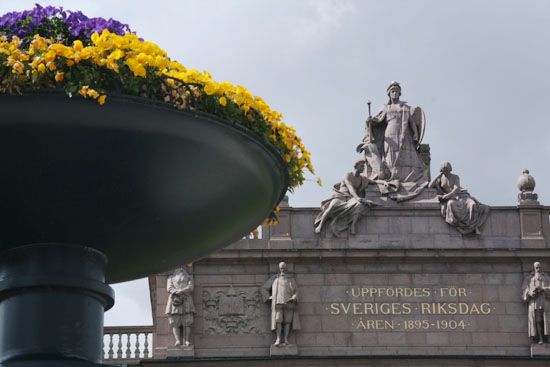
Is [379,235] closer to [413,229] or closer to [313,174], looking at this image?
[413,229]

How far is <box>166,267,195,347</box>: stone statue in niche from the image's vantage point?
3662 centimetres

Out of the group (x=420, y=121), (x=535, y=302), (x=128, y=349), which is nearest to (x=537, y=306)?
(x=535, y=302)

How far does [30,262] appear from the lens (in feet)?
23.9

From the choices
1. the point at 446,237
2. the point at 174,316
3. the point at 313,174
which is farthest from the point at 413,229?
the point at 313,174

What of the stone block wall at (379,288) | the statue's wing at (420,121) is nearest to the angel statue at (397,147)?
the statue's wing at (420,121)

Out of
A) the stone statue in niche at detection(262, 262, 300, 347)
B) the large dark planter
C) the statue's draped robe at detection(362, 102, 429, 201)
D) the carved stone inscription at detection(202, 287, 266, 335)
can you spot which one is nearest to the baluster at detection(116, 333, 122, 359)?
the carved stone inscription at detection(202, 287, 266, 335)

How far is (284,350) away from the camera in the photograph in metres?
36.6

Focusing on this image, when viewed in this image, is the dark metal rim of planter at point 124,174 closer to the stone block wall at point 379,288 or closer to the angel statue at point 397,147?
the stone block wall at point 379,288

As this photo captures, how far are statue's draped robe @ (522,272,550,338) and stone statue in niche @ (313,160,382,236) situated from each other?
161 inches

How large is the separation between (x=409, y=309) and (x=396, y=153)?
12.9 feet

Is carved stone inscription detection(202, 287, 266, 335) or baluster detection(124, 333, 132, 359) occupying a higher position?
carved stone inscription detection(202, 287, 266, 335)

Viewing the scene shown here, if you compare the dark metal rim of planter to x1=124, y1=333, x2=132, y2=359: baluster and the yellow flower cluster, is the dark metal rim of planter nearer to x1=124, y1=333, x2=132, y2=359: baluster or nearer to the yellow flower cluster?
the yellow flower cluster

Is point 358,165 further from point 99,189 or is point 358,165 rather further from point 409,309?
point 99,189

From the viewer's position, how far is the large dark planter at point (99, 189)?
6.81 m
